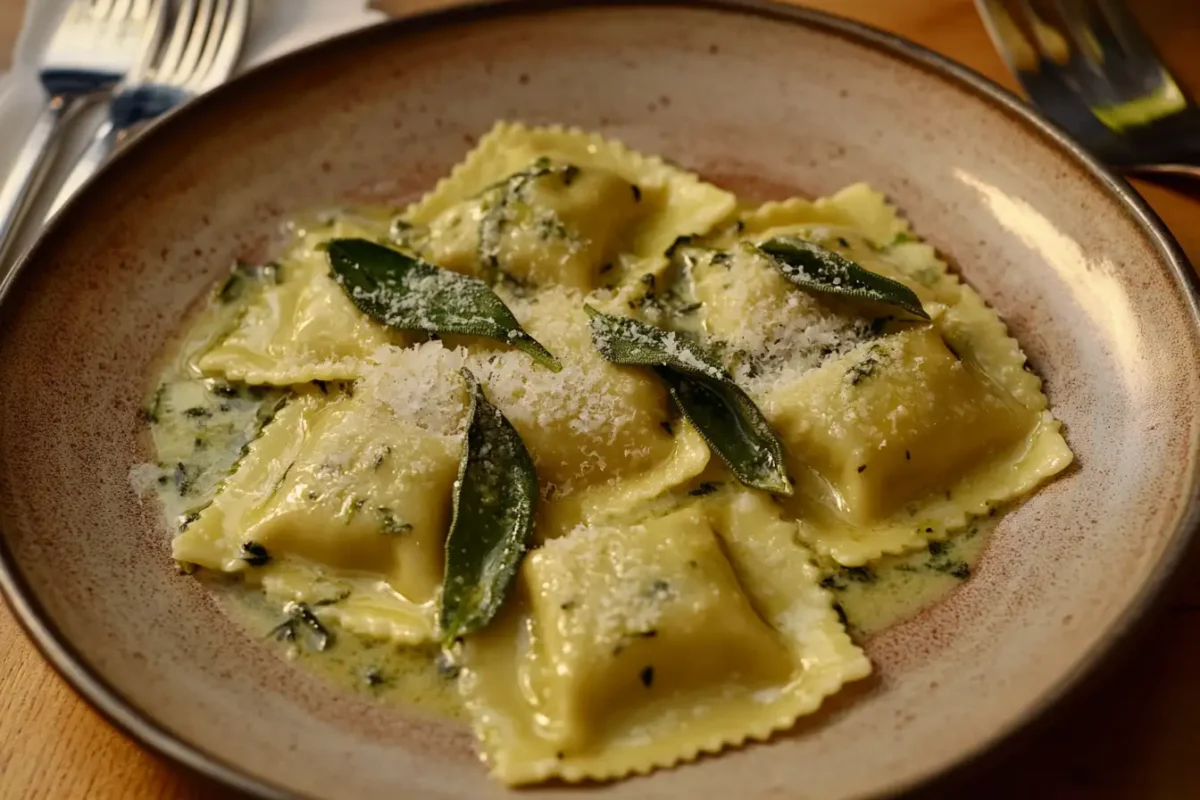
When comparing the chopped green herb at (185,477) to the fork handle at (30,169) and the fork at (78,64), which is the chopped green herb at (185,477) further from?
the fork at (78,64)

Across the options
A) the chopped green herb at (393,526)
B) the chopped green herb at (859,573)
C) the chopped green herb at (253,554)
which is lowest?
the chopped green herb at (253,554)

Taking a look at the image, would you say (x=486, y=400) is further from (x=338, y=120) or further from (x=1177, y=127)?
(x=1177, y=127)

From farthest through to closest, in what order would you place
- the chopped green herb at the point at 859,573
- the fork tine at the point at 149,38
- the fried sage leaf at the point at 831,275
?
the fork tine at the point at 149,38 → the fried sage leaf at the point at 831,275 → the chopped green herb at the point at 859,573

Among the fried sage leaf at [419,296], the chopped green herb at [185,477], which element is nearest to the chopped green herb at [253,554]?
the chopped green herb at [185,477]

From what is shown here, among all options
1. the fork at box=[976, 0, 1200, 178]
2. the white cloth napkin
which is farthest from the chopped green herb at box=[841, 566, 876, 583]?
the white cloth napkin

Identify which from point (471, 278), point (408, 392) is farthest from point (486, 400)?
point (471, 278)

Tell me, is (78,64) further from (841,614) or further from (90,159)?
(841,614)
